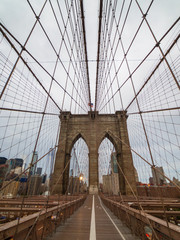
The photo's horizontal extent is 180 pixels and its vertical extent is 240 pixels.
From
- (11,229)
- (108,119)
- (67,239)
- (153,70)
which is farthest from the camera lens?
(108,119)

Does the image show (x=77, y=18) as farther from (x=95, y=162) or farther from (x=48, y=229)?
(x=95, y=162)

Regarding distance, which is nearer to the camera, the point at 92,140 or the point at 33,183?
the point at 33,183

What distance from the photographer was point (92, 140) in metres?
20.1

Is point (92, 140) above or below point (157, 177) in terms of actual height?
above

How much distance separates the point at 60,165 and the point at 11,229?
18.1 m

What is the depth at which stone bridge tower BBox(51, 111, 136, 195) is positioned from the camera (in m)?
17.7

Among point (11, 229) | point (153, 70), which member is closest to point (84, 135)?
point (153, 70)

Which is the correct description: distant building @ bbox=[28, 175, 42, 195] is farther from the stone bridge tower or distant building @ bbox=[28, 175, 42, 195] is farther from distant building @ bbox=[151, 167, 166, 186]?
distant building @ bbox=[151, 167, 166, 186]

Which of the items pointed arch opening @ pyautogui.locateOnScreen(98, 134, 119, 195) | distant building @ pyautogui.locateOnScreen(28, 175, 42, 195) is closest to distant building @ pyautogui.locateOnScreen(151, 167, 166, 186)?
pointed arch opening @ pyautogui.locateOnScreen(98, 134, 119, 195)

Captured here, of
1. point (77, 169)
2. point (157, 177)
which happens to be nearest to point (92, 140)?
point (77, 169)

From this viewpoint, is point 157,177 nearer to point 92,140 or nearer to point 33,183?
point 33,183

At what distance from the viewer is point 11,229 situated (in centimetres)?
138

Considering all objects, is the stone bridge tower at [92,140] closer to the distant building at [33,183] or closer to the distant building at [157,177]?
the distant building at [33,183]

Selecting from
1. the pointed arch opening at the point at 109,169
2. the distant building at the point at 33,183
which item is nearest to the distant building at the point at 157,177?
the pointed arch opening at the point at 109,169
